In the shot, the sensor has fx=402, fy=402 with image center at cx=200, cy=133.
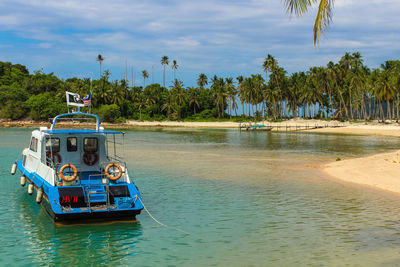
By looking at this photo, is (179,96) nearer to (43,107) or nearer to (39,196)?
(43,107)

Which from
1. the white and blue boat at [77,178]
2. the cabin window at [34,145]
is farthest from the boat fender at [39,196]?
the cabin window at [34,145]

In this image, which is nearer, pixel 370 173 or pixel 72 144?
pixel 72 144

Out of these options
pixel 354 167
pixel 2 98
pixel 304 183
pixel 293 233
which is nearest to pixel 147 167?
pixel 304 183

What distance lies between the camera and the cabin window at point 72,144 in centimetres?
1897

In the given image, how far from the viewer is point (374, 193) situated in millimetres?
20953

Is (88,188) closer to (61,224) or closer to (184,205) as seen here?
(61,224)

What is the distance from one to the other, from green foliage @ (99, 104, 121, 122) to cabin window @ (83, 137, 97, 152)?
405ft

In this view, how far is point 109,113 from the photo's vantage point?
141 m

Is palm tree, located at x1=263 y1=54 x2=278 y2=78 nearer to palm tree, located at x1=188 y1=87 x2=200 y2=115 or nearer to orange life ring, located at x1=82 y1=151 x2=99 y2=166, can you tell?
palm tree, located at x1=188 y1=87 x2=200 y2=115

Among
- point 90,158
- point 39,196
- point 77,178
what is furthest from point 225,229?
point 90,158

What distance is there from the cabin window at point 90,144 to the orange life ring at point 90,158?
19 cm

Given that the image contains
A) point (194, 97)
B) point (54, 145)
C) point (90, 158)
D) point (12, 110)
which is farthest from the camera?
point (194, 97)

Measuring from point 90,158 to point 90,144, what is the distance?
673mm

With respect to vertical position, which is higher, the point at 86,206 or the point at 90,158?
the point at 90,158
